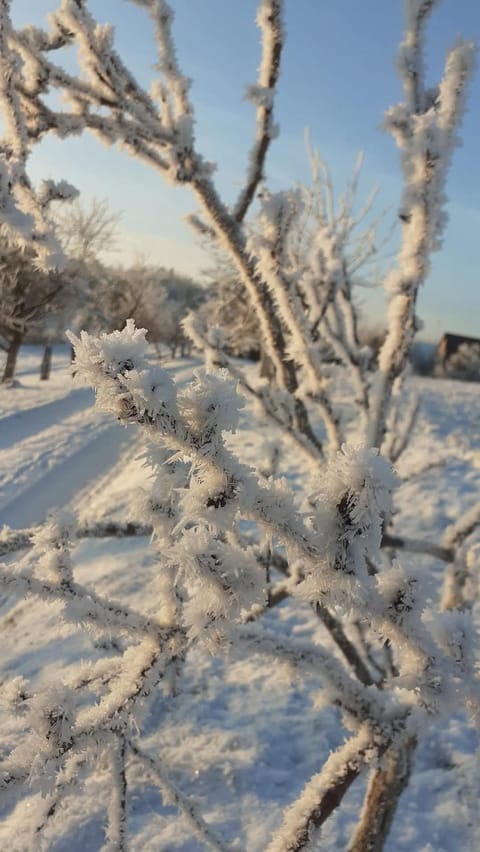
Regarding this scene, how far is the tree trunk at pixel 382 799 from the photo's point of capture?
4.99ft

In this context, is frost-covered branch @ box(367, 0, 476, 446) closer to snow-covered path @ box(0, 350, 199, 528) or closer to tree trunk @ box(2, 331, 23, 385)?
snow-covered path @ box(0, 350, 199, 528)

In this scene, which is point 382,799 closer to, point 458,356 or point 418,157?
point 418,157

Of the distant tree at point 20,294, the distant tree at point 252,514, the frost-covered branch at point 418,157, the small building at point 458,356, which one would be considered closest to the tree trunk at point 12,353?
the distant tree at point 20,294

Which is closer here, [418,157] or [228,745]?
[418,157]

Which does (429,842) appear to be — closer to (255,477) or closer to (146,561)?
(255,477)

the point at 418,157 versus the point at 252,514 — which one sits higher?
the point at 418,157

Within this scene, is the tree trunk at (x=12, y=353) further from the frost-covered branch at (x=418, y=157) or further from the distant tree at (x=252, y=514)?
the frost-covered branch at (x=418, y=157)

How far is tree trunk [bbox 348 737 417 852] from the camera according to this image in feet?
4.99

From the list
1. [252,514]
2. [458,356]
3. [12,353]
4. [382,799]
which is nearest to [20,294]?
[12,353]

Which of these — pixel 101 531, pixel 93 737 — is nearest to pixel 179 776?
pixel 101 531

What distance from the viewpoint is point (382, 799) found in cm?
154

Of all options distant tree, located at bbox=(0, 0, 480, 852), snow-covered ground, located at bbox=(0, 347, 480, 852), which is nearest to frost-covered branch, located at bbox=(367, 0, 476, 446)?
distant tree, located at bbox=(0, 0, 480, 852)

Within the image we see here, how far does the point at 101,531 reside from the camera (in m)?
1.79

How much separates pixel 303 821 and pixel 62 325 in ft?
80.7
